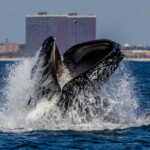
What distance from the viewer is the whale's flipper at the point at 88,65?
16047 mm

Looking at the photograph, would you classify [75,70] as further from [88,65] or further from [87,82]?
[87,82]

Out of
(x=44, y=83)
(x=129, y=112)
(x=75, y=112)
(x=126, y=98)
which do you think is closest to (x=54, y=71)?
(x=44, y=83)

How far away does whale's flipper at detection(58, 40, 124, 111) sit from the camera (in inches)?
632

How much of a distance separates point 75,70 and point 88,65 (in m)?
0.44

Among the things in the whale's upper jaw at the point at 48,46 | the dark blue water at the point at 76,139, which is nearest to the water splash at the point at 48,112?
the dark blue water at the point at 76,139

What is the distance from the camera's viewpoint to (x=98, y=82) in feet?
53.9

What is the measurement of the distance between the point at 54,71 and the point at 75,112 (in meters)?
1.74

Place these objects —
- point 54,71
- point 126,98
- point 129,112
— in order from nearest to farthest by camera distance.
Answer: point 54,71
point 129,112
point 126,98

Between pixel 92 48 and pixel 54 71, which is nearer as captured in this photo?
pixel 54 71


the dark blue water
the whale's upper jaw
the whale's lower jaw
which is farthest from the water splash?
the whale's upper jaw

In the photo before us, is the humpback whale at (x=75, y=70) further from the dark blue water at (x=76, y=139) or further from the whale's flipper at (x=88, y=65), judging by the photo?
the dark blue water at (x=76, y=139)

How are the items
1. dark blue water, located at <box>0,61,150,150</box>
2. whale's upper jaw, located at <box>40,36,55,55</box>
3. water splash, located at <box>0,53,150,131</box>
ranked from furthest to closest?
water splash, located at <box>0,53,150,131</box> → dark blue water, located at <box>0,61,150,150</box> → whale's upper jaw, located at <box>40,36,55,55</box>

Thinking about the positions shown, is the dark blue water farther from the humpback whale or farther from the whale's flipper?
the whale's flipper

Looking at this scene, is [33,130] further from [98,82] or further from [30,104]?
[98,82]
